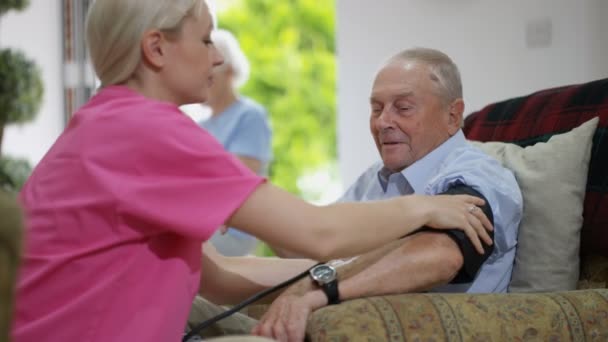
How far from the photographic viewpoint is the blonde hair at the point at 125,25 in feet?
4.59

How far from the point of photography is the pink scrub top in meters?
Result: 1.30

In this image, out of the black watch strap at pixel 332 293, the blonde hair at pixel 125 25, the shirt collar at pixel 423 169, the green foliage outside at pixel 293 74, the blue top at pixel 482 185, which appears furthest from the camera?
the green foliage outside at pixel 293 74

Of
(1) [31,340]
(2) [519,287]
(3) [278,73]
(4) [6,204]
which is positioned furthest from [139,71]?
(3) [278,73]

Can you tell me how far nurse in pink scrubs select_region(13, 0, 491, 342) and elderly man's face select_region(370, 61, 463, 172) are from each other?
1.63 ft

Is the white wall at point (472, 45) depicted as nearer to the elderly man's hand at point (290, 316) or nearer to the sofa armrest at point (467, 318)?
the sofa armrest at point (467, 318)

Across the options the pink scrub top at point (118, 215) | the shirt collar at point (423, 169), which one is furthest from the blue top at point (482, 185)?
the pink scrub top at point (118, 215)

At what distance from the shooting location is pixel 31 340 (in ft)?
4.36

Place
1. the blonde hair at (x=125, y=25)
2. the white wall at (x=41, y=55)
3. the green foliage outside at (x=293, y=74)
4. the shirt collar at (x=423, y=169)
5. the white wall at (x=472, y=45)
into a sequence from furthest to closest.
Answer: the green foliage outside at (x=293, y=74) < the white wall at (x=41, y=55) < the white wall at (x=472, y=45) < the shirt collar at (x=423, y=169) < the blonde hair at (x=125, y=25)

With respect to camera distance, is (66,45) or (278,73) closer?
(66,45)

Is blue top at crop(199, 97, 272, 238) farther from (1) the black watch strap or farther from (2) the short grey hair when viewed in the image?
(1) the black watch strap

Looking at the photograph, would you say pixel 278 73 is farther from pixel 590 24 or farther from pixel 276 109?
pixel 590 24

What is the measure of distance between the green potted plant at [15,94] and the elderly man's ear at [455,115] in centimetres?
256

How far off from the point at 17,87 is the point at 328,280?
9.31ft

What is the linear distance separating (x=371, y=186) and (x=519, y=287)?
459 mm
